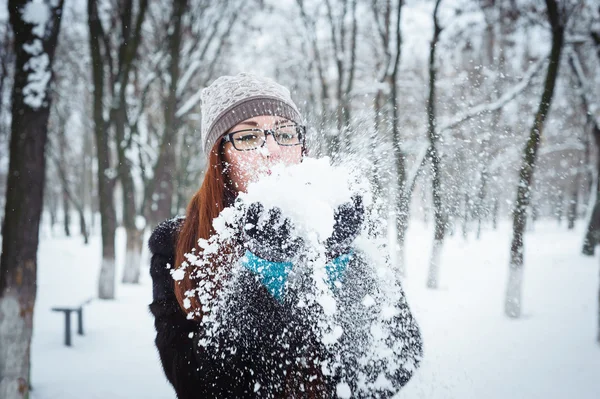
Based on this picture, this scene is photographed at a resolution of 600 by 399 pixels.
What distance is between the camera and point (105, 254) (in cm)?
773

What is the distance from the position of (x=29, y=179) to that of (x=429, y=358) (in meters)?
4.62

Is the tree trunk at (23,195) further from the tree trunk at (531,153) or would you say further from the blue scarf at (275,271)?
the tree trunk at (531,153)

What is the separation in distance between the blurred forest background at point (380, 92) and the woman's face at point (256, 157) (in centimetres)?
30

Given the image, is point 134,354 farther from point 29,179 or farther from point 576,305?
point 576,305

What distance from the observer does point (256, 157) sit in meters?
1.41

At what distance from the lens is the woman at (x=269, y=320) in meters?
1.24

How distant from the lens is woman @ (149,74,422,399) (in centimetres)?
124

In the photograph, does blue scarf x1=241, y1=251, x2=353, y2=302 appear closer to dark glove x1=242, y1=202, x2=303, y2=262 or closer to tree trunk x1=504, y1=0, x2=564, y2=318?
dark glove x1=242, y1=202, x2=303, y2=262

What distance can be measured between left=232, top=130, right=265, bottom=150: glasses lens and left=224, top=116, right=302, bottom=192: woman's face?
3 centimetres

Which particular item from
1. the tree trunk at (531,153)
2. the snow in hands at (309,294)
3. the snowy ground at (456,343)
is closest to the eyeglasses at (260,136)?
the snow in hands at (309,294)

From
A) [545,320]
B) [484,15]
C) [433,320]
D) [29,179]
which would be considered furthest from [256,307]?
[484,15]

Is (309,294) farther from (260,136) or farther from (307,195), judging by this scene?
(260,136)

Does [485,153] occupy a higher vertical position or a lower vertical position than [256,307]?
higher

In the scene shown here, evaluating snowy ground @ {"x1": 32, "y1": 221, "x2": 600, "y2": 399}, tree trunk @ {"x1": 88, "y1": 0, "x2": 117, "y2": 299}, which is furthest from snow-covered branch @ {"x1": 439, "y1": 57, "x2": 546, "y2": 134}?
→ tree trunk @ {"x1": 88, "y1": 0, "x2": 117, "y2": 299}
